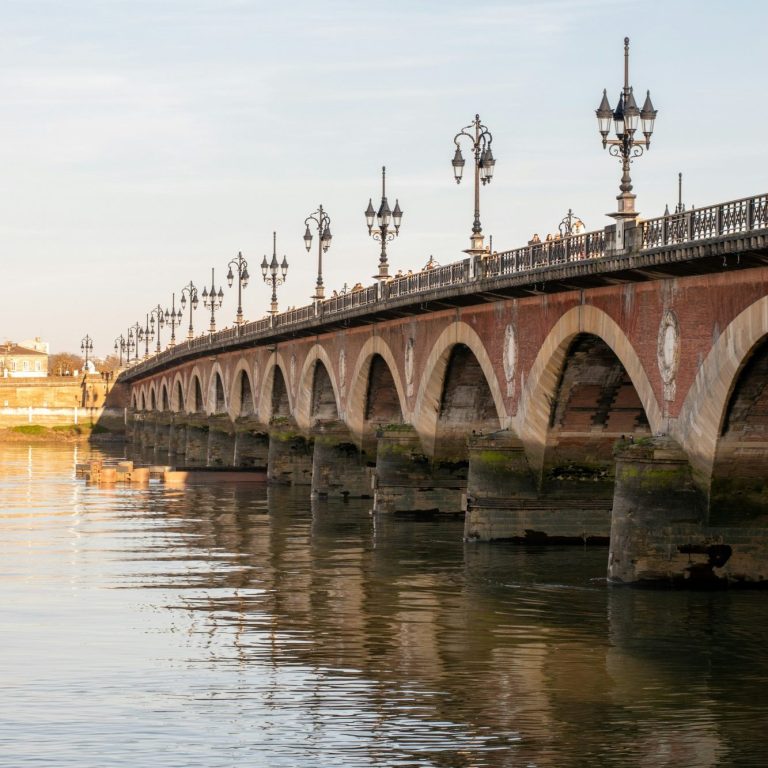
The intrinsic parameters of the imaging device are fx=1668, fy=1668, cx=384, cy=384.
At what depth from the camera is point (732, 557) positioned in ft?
100

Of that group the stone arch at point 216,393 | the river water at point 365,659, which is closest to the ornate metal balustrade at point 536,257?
the river water at point 365,659

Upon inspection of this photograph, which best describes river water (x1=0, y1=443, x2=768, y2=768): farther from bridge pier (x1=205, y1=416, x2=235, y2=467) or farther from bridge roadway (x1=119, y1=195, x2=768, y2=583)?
bridge pier (x1=205, y1=416, x2=235, y2=467)

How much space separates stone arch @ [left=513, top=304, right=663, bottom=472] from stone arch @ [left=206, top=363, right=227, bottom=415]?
55784 millimetres

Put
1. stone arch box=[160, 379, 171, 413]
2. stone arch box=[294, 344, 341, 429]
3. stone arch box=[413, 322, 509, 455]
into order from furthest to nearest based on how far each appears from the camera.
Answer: stone arch box=[160, 379, 171, 413] < stone arch box=[294, 344, 341, 429] < stone arch box=[413, 322, 509, 455]

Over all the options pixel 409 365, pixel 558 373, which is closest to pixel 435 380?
pixel 409 365

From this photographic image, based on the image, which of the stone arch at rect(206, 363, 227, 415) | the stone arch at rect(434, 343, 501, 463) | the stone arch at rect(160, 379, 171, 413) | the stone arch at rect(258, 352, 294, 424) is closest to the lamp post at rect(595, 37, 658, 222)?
the stone arch at rect(434, 343, 501, 463)

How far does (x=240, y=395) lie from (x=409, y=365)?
130 ft

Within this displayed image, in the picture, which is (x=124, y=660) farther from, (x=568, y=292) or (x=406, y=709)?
(x=568, y=292)

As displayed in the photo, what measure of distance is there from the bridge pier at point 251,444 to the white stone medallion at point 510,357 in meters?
39.0

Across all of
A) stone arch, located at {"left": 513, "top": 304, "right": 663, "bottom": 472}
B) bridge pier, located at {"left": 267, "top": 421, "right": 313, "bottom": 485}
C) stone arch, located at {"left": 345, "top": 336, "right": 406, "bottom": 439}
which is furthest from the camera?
bridge pier, located at {"left": 267, "top": 421, "right": 313, "bottom": 485}

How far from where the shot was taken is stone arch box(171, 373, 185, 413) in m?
117

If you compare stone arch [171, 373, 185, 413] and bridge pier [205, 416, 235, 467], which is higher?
stone arch [171, 373, 185, 413]

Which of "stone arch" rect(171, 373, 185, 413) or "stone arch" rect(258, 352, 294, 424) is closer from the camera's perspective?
"stone arch" rect(258, 352, 294, 424)

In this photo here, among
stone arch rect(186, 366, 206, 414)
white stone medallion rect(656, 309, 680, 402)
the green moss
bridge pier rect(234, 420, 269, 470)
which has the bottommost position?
bridge pier rect(234, 420, 269, 470)
